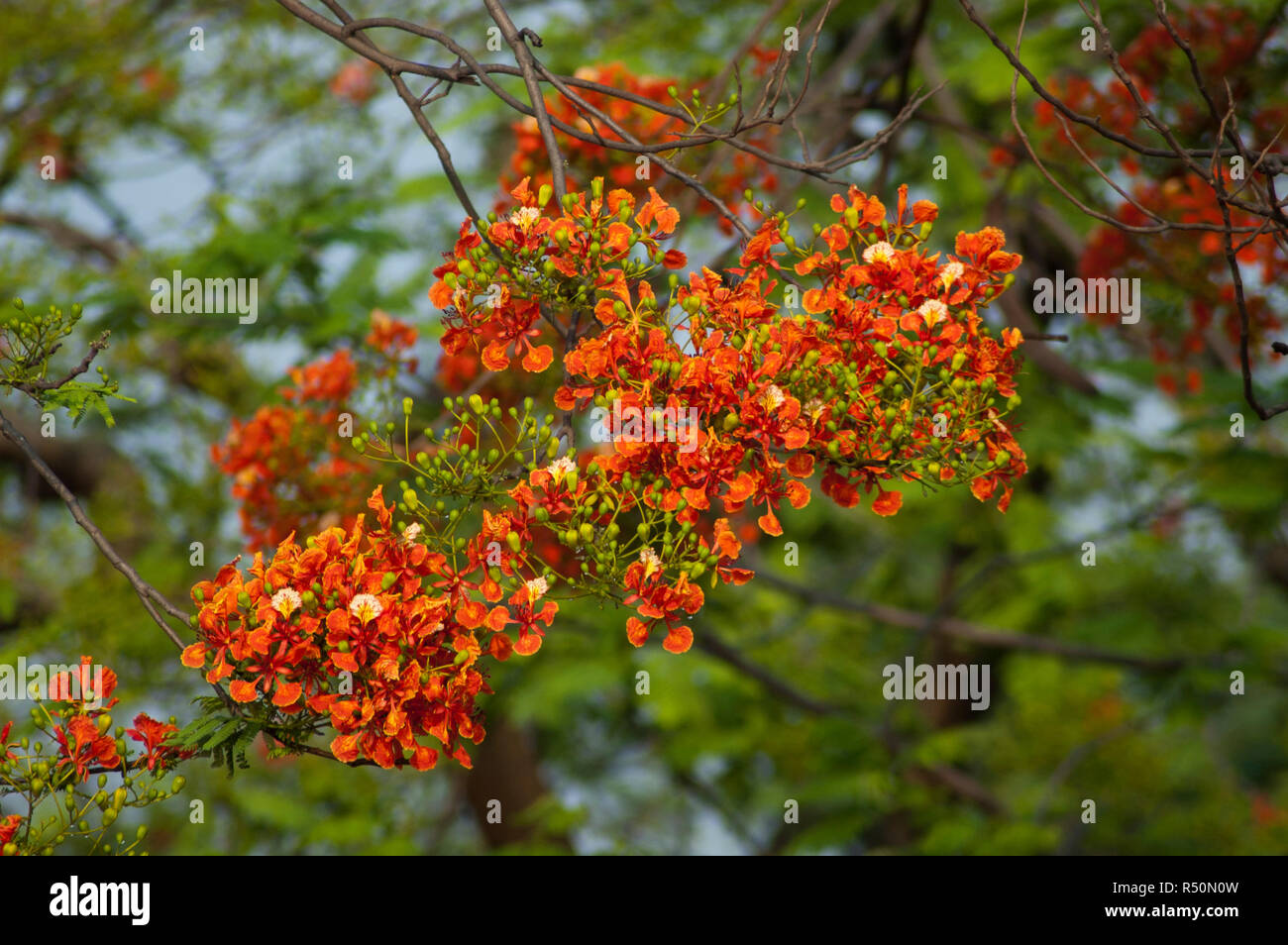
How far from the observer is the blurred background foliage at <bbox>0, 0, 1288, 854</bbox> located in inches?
214

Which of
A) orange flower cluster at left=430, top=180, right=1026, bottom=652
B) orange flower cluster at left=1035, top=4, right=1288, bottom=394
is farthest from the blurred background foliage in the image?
orange flower cluster at left=430, top=180, right=1026, bottom=652

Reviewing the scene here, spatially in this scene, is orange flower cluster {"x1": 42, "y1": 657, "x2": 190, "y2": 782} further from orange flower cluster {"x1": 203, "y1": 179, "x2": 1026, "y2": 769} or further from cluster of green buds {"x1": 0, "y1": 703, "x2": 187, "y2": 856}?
orange flower cluster {"x1": 203, "y1": 179, "x2": 1026, "y2": 769}

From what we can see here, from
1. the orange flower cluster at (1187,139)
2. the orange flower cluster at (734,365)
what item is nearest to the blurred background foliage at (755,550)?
the orange flower cluster at (1187,139)

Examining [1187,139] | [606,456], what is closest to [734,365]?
[606,456]

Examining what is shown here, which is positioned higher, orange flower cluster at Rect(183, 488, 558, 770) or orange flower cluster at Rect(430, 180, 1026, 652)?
orange flower cluster at Rect(430, 180, 1026, 652)

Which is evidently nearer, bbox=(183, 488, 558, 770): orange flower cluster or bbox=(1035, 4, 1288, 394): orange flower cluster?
bbox=(183, 488, 558, 770): orange flower cluster

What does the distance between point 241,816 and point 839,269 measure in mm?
6804

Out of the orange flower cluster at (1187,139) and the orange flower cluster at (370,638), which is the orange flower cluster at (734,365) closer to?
the orange flower cluster at (370,638)

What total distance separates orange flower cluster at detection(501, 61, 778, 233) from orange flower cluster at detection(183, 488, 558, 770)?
2.32m

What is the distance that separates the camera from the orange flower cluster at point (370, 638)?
2082 mm

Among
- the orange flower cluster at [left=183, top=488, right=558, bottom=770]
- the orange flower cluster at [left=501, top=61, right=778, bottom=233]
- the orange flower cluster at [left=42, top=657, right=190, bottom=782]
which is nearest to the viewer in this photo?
the orange flower cluster at [left=183, top=488, right=558, bottom=770]

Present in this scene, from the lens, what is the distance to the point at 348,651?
208 centimetres

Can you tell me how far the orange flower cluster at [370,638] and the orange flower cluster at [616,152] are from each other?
7.60 feet
